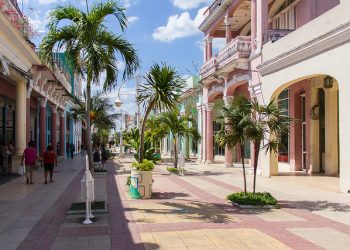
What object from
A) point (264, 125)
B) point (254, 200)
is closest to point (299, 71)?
point (264, 125)

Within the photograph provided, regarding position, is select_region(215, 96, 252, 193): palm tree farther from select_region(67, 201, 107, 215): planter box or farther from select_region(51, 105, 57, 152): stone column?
select_region(51, 105, 57, 152): stone column

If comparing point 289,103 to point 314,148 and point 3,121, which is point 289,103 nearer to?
point 314,148

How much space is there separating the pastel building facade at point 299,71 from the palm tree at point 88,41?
3423mm

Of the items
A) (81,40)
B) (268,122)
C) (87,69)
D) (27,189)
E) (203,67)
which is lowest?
(27,189)

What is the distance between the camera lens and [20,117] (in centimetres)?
2052

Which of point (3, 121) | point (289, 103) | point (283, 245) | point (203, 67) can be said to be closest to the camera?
point (283, 245)

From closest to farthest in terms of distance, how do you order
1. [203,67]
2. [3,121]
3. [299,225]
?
[299,225] → [3,121] → [203,67]

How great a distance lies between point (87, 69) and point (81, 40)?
2.32ft

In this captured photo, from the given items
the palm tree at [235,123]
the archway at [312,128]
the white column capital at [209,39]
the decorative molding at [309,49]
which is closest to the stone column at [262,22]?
the decorative molding at [309,49]

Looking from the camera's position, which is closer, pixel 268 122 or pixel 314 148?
pixel 268 122

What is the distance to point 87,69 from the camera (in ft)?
33.9

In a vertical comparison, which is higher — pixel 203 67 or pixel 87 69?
pixel 203 67

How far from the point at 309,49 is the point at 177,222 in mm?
8815

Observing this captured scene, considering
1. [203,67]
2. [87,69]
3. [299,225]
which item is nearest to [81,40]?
[87,69]
